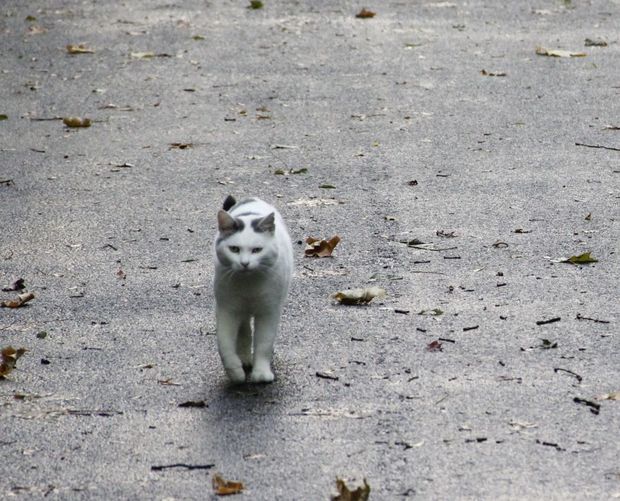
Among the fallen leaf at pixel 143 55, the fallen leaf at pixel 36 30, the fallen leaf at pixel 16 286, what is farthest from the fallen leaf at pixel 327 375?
the fallen leaf at pixel 36 30

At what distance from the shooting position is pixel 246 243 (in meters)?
4.80

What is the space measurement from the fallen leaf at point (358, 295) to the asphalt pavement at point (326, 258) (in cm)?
6

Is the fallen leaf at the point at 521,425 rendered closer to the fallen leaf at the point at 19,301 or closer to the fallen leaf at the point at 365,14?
the fallen leaf at the point at 19,301

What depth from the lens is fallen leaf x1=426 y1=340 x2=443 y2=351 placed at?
540cm

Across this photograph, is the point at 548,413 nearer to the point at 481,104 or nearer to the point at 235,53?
the point at 481,104

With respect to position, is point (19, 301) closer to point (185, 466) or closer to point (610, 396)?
point (185, 466)

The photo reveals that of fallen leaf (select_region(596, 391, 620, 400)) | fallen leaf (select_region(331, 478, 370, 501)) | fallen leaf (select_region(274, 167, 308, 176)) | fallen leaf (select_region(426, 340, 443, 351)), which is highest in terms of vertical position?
fallen leaf (select_region(331, 478, 370, 501))

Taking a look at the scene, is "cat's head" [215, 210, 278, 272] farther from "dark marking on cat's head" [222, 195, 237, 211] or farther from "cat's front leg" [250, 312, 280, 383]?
"dark marking on cat's head" [222, 195, 237, 211]

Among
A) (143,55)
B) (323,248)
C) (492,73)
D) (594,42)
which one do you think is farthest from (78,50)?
(323,248)

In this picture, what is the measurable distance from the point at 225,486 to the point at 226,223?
1195 mm

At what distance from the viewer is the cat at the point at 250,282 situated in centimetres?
482

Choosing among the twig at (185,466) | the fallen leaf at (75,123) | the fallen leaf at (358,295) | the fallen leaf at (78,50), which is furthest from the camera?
the fallen leaf at (78,50)

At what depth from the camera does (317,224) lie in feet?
24.2

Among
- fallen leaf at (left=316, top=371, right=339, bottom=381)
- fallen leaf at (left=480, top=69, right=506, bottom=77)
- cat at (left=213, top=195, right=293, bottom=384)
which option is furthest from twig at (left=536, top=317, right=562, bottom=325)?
fallen leaf at (left=480, top=69, right=506, bottom=77)
